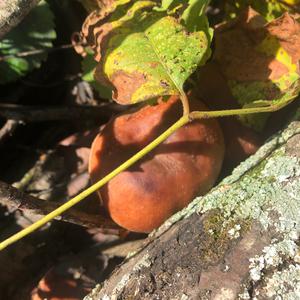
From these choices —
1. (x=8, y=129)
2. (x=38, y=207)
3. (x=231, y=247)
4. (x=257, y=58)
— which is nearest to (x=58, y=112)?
(x=8, y=129)

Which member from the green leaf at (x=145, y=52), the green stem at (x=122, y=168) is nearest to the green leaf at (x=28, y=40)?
the green leaf at (x=145, y=52)

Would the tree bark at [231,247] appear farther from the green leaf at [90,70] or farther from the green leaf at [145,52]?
the green leaf at [90,70]

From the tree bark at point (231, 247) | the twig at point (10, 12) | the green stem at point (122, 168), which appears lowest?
the tree bark at point (231, 247)

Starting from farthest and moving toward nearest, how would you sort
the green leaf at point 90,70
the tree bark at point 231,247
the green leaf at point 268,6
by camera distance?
the green leaf at point 90,70
the green leaf at point 268,6
the tree bark at point 231,247

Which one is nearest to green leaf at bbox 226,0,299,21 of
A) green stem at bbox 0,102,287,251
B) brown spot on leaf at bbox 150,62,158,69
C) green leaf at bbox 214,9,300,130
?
green leaf at bbox 214,9,300,130

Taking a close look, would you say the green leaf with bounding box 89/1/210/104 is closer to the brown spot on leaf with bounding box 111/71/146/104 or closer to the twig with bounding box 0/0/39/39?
the brown spot on leaf with bounding box 111/71/146/104
